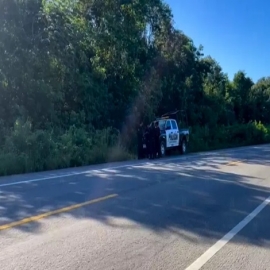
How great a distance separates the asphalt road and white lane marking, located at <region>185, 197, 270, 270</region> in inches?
0.5

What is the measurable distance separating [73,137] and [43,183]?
11.0m

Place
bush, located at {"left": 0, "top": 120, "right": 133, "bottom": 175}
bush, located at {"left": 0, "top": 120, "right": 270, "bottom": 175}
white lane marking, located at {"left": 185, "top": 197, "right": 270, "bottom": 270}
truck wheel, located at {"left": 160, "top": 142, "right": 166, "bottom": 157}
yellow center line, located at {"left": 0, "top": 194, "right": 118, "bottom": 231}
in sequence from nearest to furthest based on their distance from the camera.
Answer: white lane marking, located at {"left": 185, "top": 197, "right": 270, "bottom": 270} < yellow center line, located at {"left": 0, "top": 194, "right": 118, "bottom": 231} < bush, located at {"left": 0, "top": 120, "right": 133, "bottom": 175} < bush, located at {"left": 0, "top": 120, "right": 270, "bottom": 175} < truck wheel, located at {"left": 160, "top": 142, "right": 166, "bottom": 157}

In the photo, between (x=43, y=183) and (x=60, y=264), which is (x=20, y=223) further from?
(x=43, y=183)

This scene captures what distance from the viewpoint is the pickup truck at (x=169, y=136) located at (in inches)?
1137

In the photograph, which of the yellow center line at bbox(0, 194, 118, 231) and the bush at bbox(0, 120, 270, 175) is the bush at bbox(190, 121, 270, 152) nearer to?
the bush at bbox(0, 120, 270, 175)

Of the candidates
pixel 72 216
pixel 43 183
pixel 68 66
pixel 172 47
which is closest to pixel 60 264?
pixel 72 216

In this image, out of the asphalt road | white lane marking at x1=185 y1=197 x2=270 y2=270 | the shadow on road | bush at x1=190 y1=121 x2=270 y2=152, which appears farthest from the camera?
bush at x1=190 y1=121 x2=270 y2=152

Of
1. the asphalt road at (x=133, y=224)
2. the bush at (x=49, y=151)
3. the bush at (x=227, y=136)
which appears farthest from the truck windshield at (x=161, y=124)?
the asphalt road at (x=133, y=224)

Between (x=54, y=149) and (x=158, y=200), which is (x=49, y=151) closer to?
(x=54, y=149)

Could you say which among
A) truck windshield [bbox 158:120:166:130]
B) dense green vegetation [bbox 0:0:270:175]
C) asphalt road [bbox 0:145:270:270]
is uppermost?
dense green vegetation [bbox 0:0:270:175]

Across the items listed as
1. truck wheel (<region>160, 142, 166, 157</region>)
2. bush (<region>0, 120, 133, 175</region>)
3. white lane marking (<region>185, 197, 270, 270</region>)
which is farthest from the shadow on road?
truck wheel (<region>160, 142, 166, 157</region>)

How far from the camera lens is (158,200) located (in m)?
11.4

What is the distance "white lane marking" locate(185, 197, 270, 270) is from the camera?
21.2ft

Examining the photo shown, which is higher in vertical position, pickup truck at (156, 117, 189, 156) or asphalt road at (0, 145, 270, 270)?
pickup truck at (156, 117, 189, 156)
